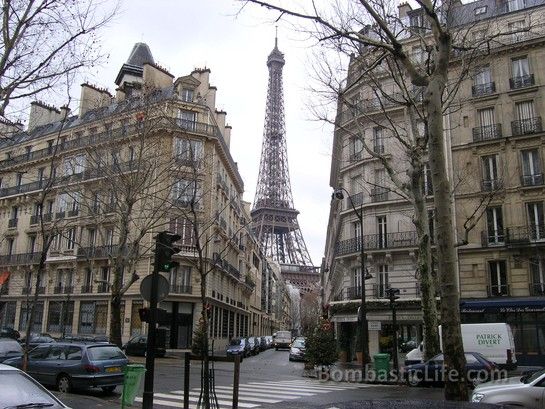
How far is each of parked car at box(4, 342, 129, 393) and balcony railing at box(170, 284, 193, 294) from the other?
24.6m

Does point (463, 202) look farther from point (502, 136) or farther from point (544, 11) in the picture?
point (544, 11)

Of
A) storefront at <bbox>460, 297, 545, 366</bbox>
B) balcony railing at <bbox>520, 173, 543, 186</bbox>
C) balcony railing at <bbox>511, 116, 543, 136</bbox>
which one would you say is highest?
balcony railing at <bbox>511, 116, 543, 136</bbox>

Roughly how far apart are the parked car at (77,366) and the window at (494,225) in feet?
77.8

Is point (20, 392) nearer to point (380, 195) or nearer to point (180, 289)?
point (380, 195)

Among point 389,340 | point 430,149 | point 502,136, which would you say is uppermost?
point 502,136

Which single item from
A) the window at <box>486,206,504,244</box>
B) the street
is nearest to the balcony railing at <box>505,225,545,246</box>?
the window at <box>486,206,504,244</box>

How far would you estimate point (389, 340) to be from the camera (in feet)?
110

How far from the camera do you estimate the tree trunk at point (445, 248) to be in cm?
865

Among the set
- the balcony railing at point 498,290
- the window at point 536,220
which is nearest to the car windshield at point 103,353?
the balcony railing at point 498,290

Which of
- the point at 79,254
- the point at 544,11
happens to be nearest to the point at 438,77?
the point at 544,11

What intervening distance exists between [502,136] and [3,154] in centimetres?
4283

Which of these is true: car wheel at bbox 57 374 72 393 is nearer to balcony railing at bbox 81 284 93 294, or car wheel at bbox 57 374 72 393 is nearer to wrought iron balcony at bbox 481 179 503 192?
Answer: wrought iron balcony at bbox 481 179 503 192

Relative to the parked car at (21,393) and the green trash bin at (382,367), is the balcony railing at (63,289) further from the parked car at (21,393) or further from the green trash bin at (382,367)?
the parked car at (21,393)

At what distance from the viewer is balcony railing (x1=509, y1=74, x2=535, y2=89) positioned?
104ft
